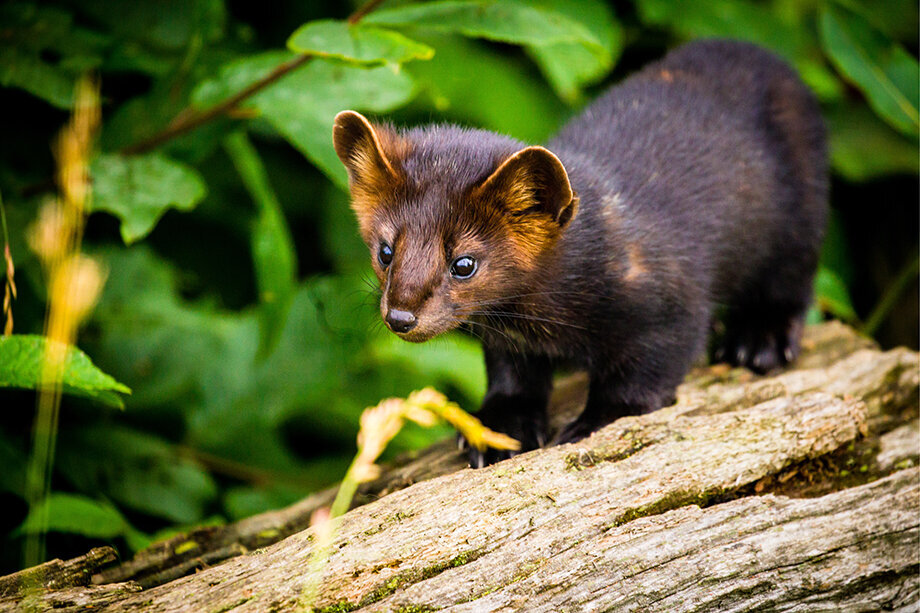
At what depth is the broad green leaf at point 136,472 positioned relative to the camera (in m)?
5.43

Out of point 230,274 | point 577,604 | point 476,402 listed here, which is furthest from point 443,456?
point 230,274

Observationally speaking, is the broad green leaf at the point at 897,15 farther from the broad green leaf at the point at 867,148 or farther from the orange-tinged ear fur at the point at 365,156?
the orange-tinged ear fur at the point at 365,156

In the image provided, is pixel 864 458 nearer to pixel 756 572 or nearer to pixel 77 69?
pixel 756 572

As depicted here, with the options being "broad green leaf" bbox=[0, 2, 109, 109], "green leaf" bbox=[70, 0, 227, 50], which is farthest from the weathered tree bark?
"green leaf" bbox=[70, 0, 227, 50]

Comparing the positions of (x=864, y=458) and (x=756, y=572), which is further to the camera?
(x=864, y=458)

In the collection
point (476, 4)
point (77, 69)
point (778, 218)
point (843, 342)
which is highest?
point (77, 69)

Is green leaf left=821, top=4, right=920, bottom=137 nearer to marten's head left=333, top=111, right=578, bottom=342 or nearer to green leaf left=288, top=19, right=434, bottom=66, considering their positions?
marten's head left=333, top=111, right=578, bottom=342

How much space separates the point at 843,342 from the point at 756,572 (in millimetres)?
2531

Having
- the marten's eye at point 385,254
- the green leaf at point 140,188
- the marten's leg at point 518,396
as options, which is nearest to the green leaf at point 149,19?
the green leaf at point 140,188

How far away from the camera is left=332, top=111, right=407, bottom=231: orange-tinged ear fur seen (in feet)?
13.7

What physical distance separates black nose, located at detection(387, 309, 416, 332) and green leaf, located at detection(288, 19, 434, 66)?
4.09 feet

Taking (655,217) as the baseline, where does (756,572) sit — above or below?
below

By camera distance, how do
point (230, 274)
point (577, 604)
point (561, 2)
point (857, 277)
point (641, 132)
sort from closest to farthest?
point (577, 604)
point (641, 132)
point (561, 2)
point (230, 274)
point (857, 277)

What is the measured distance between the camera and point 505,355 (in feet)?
16.1
